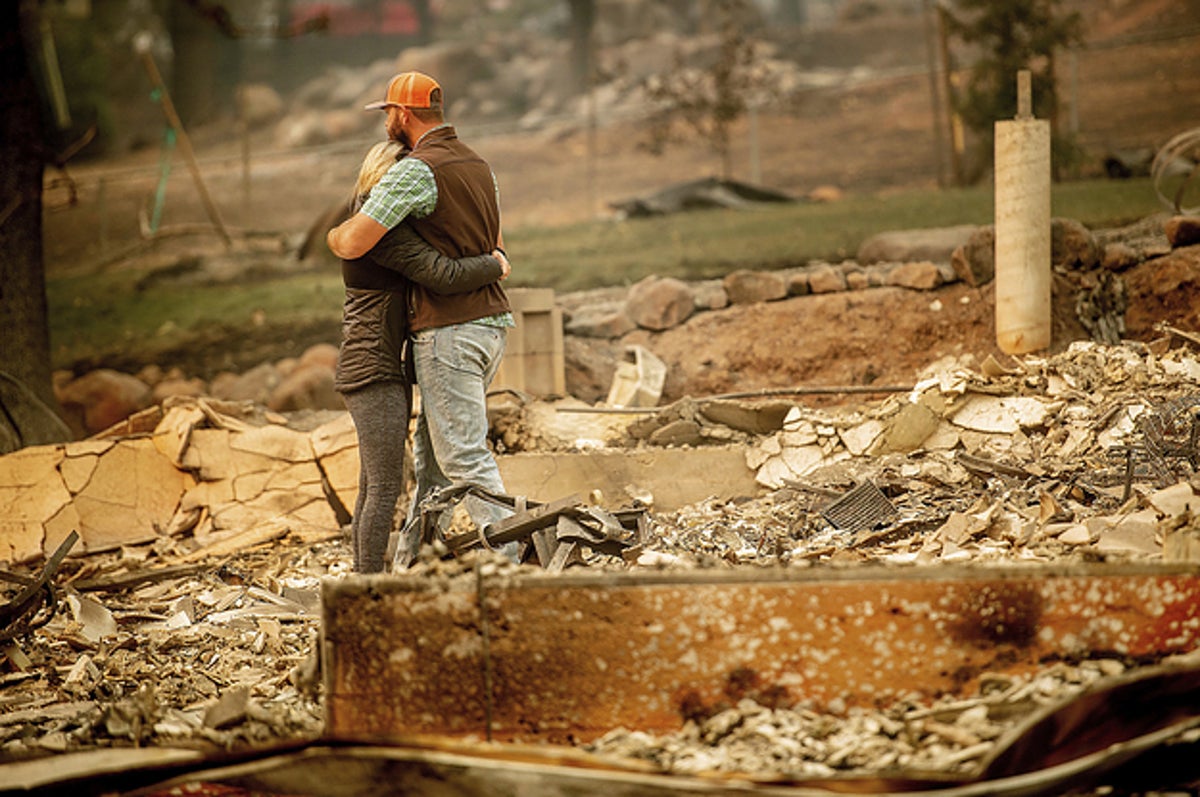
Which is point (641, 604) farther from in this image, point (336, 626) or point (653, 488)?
point (653, 488)

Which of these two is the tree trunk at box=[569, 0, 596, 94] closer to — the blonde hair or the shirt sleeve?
the blonde hair

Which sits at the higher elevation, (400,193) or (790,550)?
(400,193)

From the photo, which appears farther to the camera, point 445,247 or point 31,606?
point 31,606

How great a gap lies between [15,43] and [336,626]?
6550mm

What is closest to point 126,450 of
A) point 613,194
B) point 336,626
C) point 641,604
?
point 336,626

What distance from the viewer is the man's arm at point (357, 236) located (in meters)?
4.34

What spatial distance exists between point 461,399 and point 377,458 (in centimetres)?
39

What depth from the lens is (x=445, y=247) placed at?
4.52 meters

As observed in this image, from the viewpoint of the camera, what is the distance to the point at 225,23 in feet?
32.8

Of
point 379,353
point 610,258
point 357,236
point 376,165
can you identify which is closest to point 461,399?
point 379,353

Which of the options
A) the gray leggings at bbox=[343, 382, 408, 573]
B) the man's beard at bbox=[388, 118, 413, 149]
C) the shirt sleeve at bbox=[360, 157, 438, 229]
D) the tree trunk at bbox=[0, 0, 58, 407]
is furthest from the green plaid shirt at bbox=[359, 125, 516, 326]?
the tree trunk at bbox=[0, 0, 58, 407]

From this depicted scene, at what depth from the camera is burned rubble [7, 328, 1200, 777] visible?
321cm

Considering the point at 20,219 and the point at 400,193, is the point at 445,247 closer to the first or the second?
the point at 400,193

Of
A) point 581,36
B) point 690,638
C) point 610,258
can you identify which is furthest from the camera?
point 581,36
